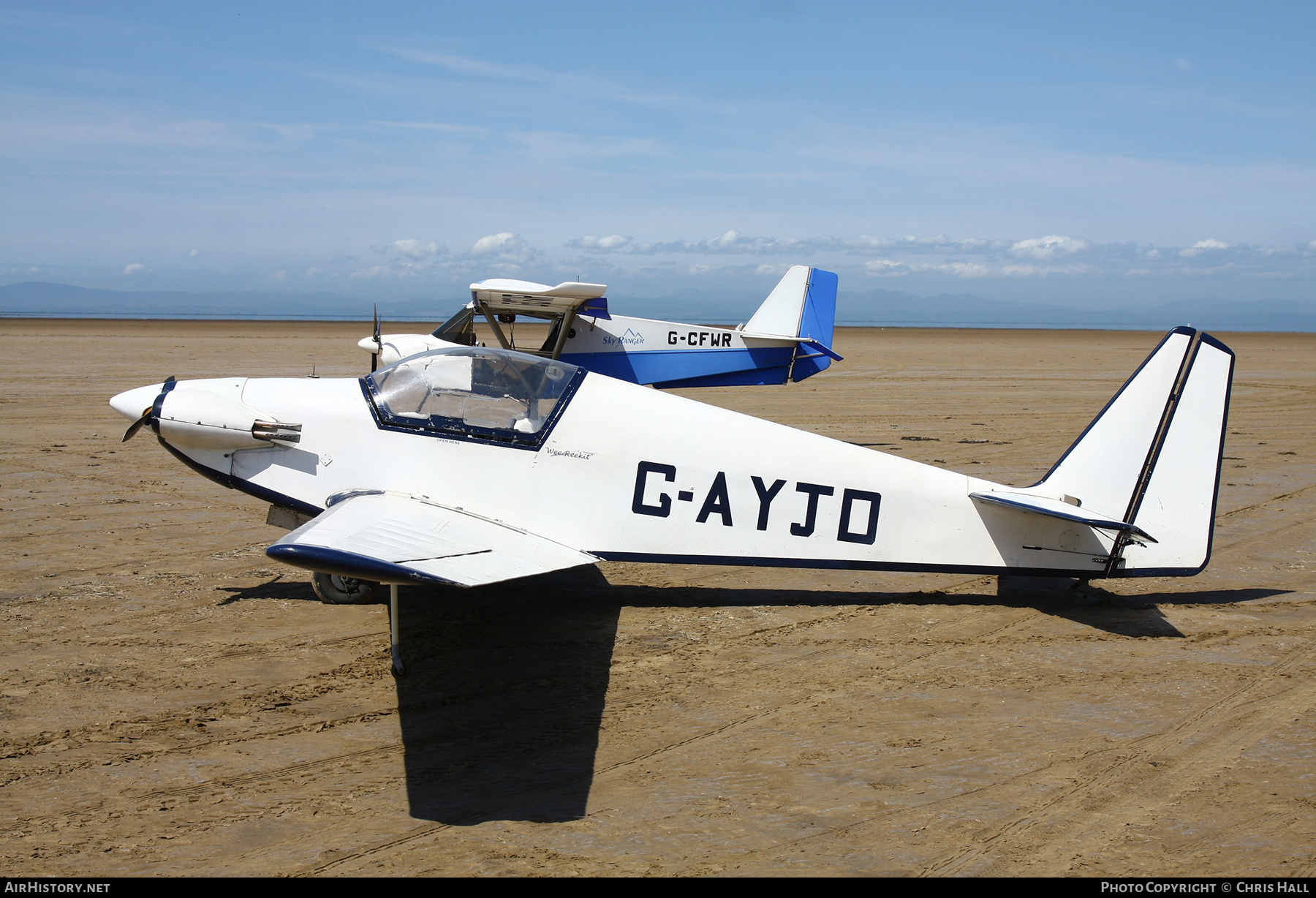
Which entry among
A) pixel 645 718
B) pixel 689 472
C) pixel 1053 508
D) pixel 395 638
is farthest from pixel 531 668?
pixel 1053 508

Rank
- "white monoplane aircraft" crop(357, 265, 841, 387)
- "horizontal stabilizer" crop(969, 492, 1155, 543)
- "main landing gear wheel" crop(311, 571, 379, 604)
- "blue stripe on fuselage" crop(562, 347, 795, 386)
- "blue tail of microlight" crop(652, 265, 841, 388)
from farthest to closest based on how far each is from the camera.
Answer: "blue tail of microlight" crop(652, 265, 841, 388) < "blue stripe on fuselage" crop(562, 347, 795, 386) < "white monoplane aircraft" crop(357, 265, 841, 387) < "main landing gear wheel" crop(311, 571, 379, 604) < "horizontal stabilizer" crop(969, 492, 1155, 543)

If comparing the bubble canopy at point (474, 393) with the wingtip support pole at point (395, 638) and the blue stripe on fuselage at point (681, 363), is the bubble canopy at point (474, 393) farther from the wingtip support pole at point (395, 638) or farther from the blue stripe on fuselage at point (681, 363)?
the blue stripe on fuselage at point (681, 363)

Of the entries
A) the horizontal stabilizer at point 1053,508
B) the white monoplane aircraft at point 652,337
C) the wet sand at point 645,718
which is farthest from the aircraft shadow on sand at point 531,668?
the white monoplane aircraft at point 652,337

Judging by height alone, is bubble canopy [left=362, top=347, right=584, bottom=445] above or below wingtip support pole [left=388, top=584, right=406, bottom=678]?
above

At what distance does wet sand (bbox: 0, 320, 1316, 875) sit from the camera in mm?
3643

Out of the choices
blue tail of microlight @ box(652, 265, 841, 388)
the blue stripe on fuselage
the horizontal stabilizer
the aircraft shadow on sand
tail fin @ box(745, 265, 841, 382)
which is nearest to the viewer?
the aircraft shadow on sand

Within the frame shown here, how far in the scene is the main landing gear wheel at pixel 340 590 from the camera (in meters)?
→ 6.68

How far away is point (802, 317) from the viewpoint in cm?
1697

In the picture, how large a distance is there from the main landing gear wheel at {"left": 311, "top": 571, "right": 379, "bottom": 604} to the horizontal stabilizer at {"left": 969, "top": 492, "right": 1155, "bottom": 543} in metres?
4.67

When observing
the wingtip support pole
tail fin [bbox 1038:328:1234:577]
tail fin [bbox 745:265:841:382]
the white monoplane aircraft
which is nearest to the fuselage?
tail fin [bbox 1038:328:1234:577]

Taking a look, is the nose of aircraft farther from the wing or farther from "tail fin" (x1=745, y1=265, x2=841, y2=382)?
"tail fin" (x1=745, y1=265, x2=841, y2=382)

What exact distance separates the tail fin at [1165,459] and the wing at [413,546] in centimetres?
380

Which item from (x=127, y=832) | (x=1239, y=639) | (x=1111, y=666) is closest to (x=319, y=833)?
(x=127, y=832)
